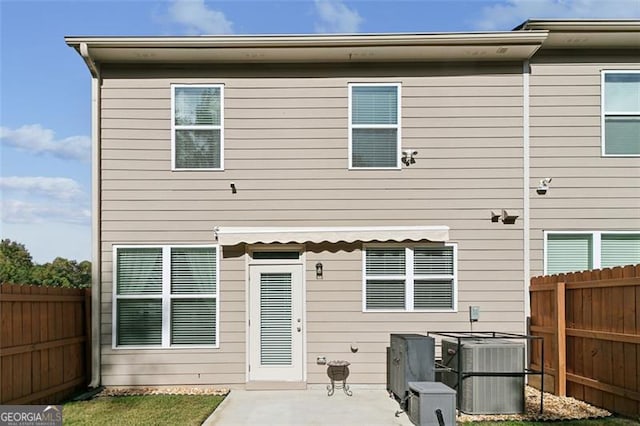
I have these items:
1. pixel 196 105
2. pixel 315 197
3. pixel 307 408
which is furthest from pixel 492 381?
pixel 196 105

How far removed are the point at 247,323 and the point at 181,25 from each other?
5.67 meters

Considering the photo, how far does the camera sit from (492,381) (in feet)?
24.0

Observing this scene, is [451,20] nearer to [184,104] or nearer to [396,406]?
[184,104]

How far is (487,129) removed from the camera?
30.5 feet

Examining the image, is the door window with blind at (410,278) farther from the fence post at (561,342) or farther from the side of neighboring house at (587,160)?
the fence post at (561,342)

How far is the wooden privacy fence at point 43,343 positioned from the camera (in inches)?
269

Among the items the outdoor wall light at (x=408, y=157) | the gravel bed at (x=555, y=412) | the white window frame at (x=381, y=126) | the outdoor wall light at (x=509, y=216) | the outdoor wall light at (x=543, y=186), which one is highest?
the white window frame at (x=381, y=126)

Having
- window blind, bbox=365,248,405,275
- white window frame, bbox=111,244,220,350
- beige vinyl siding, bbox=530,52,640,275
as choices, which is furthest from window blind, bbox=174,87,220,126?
beige vinyl siding, bbox=530,52,640,275

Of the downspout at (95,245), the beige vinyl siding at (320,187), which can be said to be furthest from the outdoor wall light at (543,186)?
the downspout at (95,245)

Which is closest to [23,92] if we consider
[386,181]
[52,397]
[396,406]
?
[52,397]

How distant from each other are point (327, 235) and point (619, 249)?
498 cm

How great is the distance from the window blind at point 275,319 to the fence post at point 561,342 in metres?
4.16

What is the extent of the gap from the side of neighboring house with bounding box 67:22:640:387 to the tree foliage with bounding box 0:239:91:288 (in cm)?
1162

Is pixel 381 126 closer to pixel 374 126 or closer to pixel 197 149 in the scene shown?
pixel 374 126
